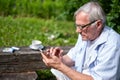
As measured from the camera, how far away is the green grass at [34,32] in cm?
780

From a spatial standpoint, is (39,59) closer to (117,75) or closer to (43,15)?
(117,75)

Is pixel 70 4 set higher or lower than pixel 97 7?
lower

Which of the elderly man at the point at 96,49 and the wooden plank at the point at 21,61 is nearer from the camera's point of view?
the elderly man at the point at 96,49

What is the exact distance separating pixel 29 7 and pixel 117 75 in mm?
6443

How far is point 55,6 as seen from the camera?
10.8 metres

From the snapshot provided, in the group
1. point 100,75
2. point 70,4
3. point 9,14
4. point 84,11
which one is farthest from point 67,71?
point 9,14

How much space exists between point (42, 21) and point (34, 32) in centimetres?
141

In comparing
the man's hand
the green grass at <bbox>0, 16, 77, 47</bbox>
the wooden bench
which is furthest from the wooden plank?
the green grass at <bbox>0, 16, 77, 47</bbox>

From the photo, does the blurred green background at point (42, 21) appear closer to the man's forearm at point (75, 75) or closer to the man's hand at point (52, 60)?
the man's hand at point (52, 60)

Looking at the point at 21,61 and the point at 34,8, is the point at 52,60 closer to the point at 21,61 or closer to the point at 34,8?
the point at 21,61

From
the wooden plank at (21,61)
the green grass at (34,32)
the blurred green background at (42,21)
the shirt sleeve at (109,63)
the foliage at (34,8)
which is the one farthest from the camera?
the foliage at (34,8)

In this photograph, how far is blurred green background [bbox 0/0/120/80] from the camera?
675 centimetres

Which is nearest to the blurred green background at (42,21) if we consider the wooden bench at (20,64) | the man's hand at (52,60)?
the wooden bench at (20,64)

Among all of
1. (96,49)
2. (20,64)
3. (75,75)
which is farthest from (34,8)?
(75,75)
